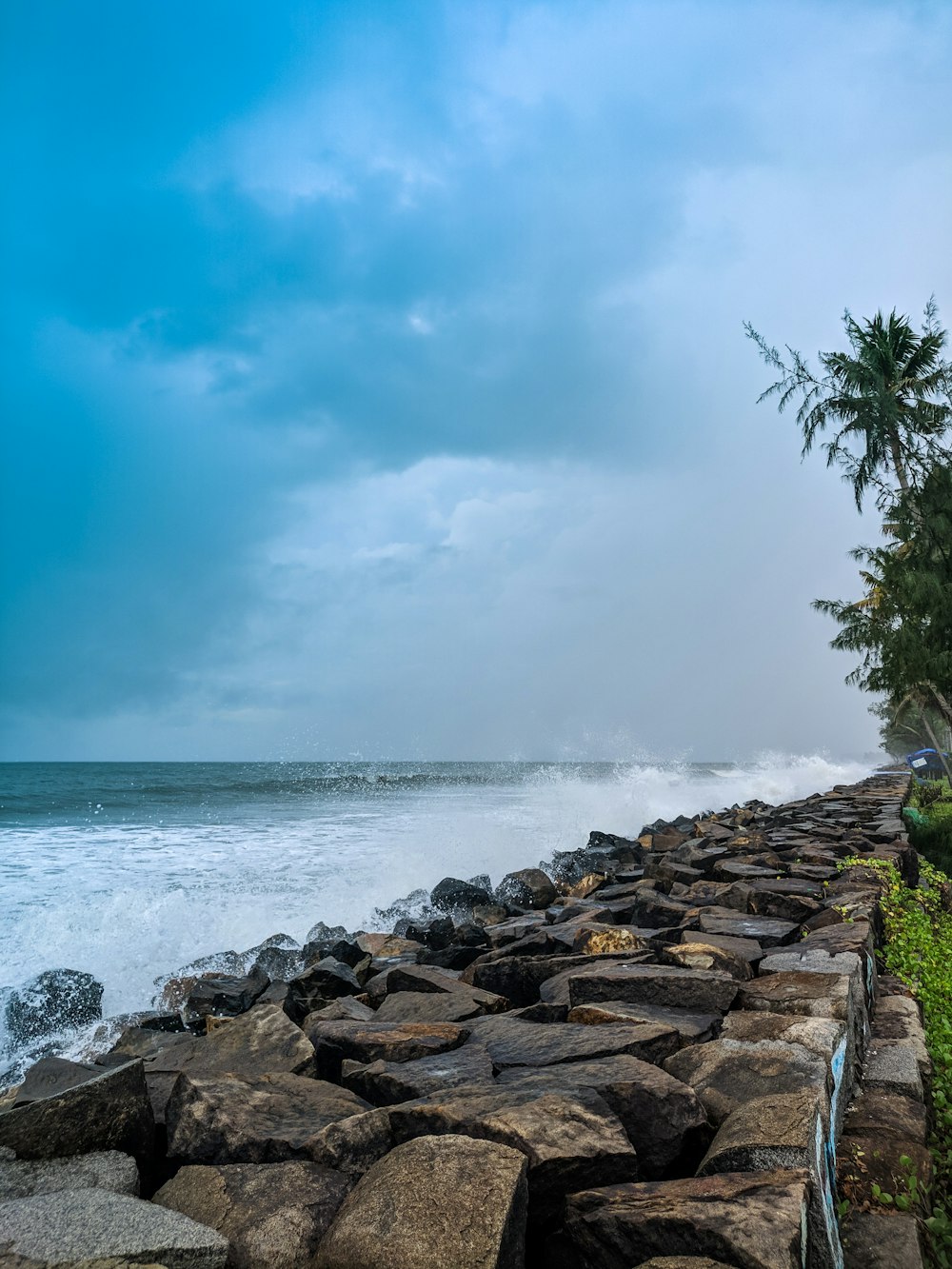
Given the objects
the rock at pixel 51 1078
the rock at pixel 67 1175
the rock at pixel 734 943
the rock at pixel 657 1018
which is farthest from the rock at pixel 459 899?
the rock at pixel 67 1175

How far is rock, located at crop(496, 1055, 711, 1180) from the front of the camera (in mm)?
2145

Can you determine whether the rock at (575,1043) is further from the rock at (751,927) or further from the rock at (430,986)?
the rock at (751,927)

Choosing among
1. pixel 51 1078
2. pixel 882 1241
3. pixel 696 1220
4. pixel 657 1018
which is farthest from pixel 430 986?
pixel 696 1220

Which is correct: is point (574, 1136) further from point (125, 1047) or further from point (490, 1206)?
point (125, 1047)

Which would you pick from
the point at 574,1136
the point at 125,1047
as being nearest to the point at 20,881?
the point at 125,1047

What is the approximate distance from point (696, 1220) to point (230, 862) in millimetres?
11970

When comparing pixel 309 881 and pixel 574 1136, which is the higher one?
pixel 574 1136

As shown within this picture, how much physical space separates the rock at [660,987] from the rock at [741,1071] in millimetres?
473

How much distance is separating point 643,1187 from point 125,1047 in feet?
14.2

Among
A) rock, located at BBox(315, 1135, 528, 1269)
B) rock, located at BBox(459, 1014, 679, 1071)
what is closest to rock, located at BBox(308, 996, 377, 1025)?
rock, located at BBox(459, 1014, 679, 1071)

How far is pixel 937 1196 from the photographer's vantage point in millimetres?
2344

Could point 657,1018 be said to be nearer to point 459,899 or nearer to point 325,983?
point 325,983

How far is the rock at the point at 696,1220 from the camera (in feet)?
5.15

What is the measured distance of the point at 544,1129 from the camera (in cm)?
201
